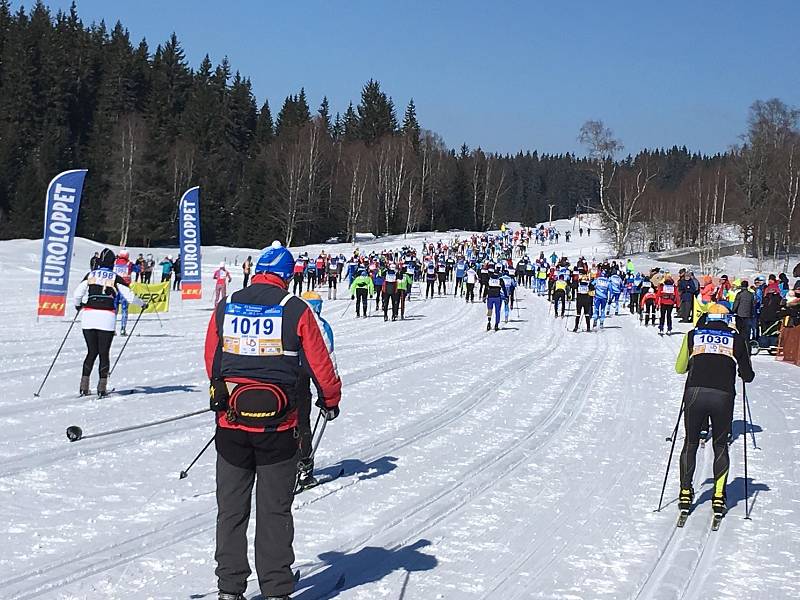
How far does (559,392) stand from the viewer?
44.5ft

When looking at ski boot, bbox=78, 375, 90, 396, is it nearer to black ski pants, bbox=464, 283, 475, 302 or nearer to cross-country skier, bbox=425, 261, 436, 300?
black ski pants, bbox=464, 283, 475, 302

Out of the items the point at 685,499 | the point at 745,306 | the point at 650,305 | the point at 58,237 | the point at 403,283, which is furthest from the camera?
the point at 650,305

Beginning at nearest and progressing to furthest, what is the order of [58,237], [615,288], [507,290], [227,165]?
1. [58,237]
2. [507,290]
3. [615,288]
4. [227,165]

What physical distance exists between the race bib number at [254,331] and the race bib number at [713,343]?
4255 mm

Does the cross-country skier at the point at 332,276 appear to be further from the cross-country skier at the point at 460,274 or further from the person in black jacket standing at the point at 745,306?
the person in black jacket standing at the point at 745,306

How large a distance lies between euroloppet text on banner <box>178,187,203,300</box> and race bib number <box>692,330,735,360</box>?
66.1 feet

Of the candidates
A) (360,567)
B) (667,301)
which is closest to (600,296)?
(667,301)

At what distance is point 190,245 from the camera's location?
2556 cm

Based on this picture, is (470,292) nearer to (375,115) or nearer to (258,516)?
(258,516)

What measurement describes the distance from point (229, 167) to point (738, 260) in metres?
45.6

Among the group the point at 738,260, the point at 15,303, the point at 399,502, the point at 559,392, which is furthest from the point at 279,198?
the point at 399,502

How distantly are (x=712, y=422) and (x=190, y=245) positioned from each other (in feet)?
67.8

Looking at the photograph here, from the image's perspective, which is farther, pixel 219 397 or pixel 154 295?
pixel 154 295

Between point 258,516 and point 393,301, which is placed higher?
point 393,301
